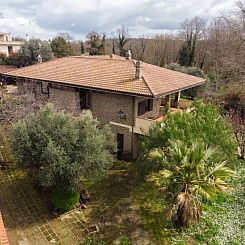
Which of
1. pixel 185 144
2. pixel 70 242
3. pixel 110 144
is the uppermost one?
pixel 185 144

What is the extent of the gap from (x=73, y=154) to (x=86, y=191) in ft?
10.2

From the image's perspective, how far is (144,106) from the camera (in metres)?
21.3

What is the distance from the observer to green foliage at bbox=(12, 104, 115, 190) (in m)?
13.5

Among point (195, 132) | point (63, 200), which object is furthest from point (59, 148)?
point (195, 132)

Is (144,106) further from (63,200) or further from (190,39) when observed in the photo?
(190,39)

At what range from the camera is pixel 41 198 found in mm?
15750

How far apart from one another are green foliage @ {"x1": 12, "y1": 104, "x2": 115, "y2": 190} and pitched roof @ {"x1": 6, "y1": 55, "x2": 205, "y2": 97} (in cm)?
579

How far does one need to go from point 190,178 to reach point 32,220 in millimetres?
8100

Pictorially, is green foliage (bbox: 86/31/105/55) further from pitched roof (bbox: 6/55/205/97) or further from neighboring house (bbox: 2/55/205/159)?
neighboring house (bbox: 2/55/205/159)

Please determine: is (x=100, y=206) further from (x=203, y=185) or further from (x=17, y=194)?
(x=203, y=185)

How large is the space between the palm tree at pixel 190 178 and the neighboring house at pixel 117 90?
22.9ft

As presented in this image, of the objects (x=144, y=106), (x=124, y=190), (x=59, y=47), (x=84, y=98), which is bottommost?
(x=124, y=190)

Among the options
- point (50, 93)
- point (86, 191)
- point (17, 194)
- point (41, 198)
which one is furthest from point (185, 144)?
point (50, 93)

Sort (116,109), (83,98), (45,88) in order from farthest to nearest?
(45,88) → (83,98) → (116,109)
